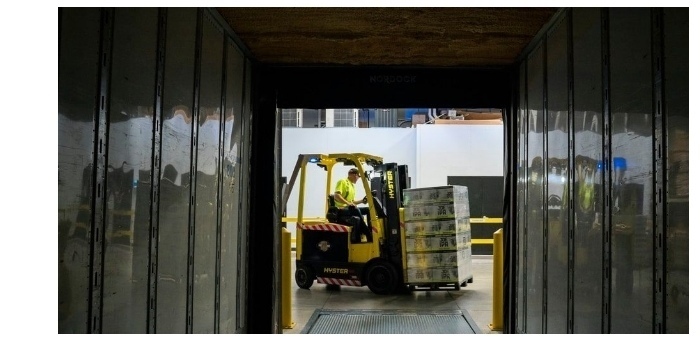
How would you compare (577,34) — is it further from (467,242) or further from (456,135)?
(456,135)

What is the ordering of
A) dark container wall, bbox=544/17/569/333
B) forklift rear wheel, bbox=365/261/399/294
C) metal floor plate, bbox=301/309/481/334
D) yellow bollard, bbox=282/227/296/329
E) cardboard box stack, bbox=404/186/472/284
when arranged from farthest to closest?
forklift rear wheel, bbox=365/261/399/294 < cardboard box stack, bbox=404/186/472/284 < metal floor plate, bbox=301/309/481/334 < yellow bollard, bbox=282/227/296/329 < dark container wall, bbox=544/17/569/333

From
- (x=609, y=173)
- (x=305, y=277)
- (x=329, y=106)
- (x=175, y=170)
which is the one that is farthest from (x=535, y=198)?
(x=305, y=277)

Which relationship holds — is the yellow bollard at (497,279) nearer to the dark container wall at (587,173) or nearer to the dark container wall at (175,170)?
the dark container wall at (587,173)

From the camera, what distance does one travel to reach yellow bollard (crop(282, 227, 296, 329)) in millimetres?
7074

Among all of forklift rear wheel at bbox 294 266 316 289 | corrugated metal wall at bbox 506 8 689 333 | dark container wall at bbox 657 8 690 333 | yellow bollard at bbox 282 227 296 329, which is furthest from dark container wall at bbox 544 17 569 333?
forklift rear wheel at bbox 294 266 316 289

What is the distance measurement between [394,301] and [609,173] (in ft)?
21.4

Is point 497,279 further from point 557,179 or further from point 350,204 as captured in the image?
point 350,204

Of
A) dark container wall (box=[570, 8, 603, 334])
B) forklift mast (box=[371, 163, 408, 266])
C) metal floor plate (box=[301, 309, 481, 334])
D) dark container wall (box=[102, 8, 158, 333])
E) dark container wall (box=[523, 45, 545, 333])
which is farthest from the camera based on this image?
forklift mast (box=[371, 163, 408, 266])

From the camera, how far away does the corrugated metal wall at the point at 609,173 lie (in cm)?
262

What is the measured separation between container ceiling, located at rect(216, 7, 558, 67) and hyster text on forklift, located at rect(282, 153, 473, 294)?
4.15m

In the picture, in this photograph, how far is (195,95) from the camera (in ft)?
13.8

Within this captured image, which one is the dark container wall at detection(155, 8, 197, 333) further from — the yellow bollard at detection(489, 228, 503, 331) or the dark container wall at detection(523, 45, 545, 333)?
the yellow bollard at detection(489, 228, 503, 331)

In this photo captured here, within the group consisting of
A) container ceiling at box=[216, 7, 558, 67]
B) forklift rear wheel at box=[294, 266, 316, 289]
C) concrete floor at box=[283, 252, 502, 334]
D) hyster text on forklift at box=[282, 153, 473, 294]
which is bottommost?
concrete floor at box=[283, 252, 502, 334]

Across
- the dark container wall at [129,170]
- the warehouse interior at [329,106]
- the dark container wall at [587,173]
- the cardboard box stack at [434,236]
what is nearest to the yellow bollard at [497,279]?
the warehouse interior at [329,106]
